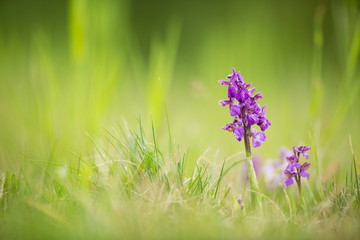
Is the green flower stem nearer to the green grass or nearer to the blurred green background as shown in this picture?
the green grass

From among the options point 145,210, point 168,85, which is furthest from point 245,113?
point 168,85

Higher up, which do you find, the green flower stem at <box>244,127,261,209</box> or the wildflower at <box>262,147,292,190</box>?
the green flower stem at <box>244,127,261,209</box>

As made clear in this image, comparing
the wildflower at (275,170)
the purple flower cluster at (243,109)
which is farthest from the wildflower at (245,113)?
the wildflower at (275,170)

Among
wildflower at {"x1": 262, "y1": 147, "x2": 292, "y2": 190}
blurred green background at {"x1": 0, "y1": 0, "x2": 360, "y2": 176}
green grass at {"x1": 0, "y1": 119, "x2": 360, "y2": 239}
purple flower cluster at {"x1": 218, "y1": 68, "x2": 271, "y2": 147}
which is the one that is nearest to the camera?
green grass at {"x1": 0, "y1": 119, "x2": 360, "y2": 239}

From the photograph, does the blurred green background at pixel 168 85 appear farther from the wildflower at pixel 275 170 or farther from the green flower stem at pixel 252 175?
the green flower stem at pixel 252 175

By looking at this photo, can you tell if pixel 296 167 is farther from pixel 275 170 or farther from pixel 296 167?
pixel 275 170

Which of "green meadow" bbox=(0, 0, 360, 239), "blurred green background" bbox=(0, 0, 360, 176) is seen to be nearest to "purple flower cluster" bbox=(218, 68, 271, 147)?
"green meadow" bbox=(0, 0, 360, 239)

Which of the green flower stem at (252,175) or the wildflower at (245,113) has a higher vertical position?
the wildflower at (245,113)
